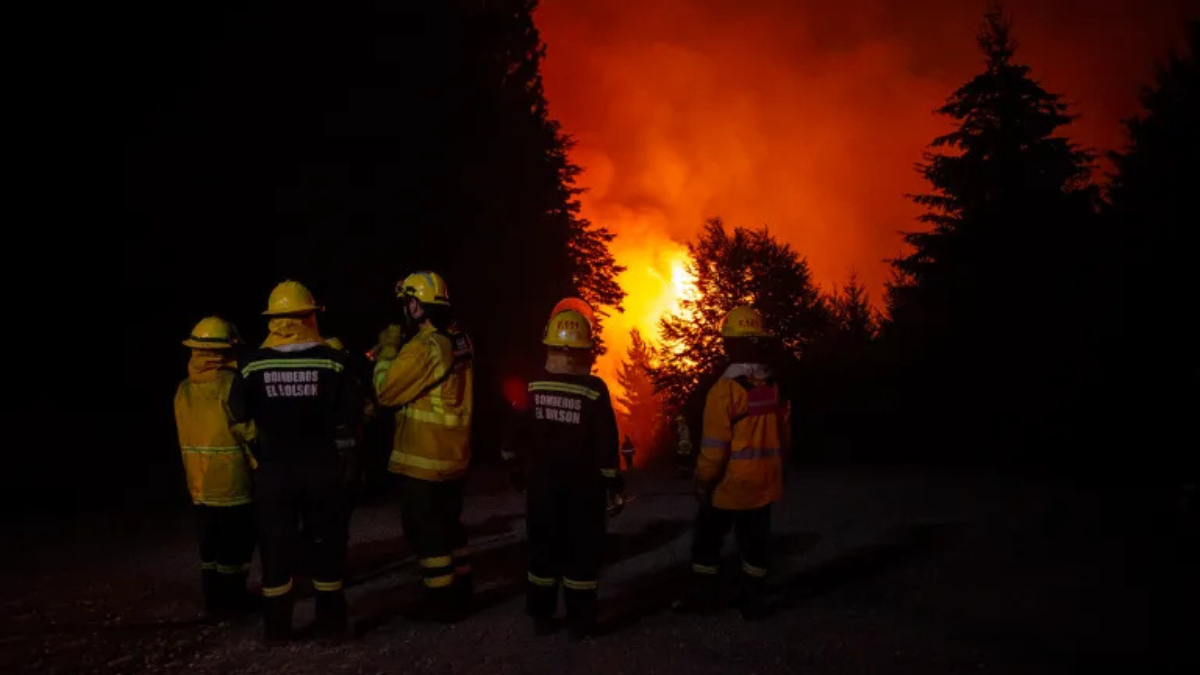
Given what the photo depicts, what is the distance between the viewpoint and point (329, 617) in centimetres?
575

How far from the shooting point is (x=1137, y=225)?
15.2m

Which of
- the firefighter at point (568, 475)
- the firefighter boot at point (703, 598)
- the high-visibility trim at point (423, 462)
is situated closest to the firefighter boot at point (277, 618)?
the high-visibility trim at point (423, 462)

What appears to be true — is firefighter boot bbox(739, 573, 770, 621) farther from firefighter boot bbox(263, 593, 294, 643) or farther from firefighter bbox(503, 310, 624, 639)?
firefighter boot bbox(263, 593, 294, 643)

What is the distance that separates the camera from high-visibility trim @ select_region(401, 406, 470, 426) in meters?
6.11

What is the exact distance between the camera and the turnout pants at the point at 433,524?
6094mm

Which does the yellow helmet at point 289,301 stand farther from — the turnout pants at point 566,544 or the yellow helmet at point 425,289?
the turnout pants at point 566,544

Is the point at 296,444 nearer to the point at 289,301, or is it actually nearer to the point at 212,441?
the point at 289,301

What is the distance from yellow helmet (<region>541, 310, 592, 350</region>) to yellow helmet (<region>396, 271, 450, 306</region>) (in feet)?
2.86

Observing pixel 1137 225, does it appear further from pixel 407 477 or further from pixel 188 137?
pixel 188 137

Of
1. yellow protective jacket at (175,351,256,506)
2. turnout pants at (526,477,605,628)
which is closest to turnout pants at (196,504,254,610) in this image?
yellow protective jacket at (175,351,256,506)

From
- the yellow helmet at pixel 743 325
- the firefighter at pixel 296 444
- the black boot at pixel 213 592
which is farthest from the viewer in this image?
the black boot at pixel 213 592

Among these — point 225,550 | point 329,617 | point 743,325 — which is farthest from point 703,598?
point 225,550

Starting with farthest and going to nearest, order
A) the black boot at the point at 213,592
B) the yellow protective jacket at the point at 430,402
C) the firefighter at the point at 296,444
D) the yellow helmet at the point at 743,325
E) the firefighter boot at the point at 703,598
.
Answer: the black boot at the point at 213,592 → the firefighter boot at the point at 703,598 → the yellow helmet at the point at 743,325 → the yellow protective jacket at the point at 430,402 → the firefighter at the point at 296,444

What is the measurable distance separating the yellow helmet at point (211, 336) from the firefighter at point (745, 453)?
3778 millimetres
